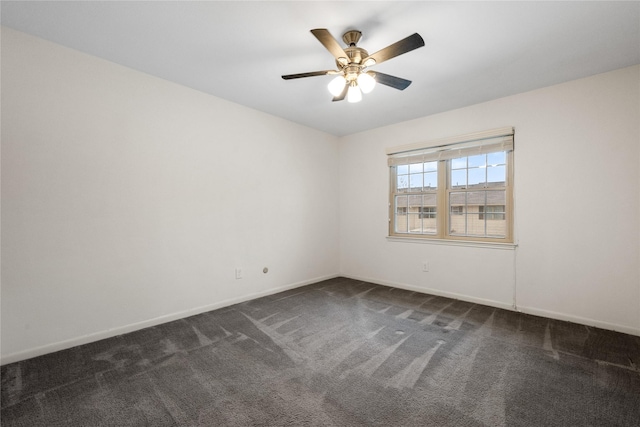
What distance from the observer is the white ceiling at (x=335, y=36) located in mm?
1919

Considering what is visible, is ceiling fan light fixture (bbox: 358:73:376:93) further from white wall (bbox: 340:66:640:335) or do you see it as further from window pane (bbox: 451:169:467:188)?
window pane (bbox: 451:169:467:188)

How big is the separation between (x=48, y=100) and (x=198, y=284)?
2.15m

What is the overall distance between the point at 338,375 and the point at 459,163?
3155 mm

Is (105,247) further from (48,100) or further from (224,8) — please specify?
(224,8)

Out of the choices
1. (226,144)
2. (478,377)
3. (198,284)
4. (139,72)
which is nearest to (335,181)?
(226,144)

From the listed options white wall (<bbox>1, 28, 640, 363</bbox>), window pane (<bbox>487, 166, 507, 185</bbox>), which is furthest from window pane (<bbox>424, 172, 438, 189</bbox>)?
window pane (<bbox>487, 166, 507, 185</bbox>)

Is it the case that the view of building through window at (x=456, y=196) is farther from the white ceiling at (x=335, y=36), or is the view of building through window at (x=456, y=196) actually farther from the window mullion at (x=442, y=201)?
the white ceiling at (x=335, y=36)

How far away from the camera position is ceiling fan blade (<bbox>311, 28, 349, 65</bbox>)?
177 centimetres

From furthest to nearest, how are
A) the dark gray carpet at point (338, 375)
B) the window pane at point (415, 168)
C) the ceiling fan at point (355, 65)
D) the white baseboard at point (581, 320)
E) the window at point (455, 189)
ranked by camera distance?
the window pane at point (415, 168) → the window at point (455, 189) → the white baseboard at point (581, 320) → the ceiling fan at point (355, 65) → the dark gray carpet at point (338, 375)

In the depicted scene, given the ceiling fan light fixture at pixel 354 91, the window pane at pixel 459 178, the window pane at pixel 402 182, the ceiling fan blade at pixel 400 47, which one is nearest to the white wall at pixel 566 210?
the window pane at pixel 459 178

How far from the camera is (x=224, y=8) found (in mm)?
1918

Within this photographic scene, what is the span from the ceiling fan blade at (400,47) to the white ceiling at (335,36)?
26 centimetres

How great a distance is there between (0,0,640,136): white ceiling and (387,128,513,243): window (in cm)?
78

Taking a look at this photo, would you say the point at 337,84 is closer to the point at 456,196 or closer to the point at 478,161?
the point at 478,161
